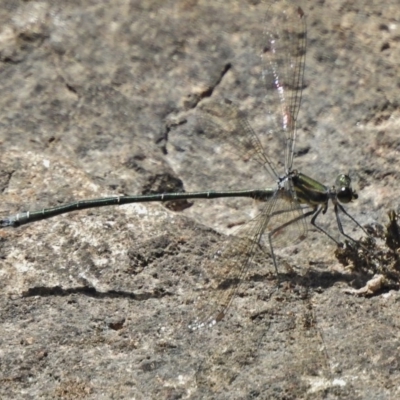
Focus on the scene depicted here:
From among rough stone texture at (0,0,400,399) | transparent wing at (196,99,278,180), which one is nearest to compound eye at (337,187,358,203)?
rough stone texture at (0,0,400,399)

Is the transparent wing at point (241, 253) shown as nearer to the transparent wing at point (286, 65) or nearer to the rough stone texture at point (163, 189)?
the rough stone texture at point (163, 189)

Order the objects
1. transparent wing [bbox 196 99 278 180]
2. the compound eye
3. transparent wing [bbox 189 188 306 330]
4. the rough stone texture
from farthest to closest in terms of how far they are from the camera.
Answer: transparent wing [bbox 196 99 278 180] < the compound eye < transparent wing [bbox 189 188 306 330] < the rough stone texture

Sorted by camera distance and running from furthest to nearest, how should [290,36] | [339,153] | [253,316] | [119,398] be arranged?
[290,36] → [339,153] → [253,316] → [119,398]

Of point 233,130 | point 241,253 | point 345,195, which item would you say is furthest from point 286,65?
point 241,253

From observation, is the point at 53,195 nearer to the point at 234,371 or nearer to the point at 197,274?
the point at 197,274

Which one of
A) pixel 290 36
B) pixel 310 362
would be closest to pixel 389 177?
pixel 290 36

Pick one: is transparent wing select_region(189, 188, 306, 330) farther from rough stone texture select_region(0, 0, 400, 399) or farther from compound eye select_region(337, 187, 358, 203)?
compound eye select_region(337, 187, 358, 203)
